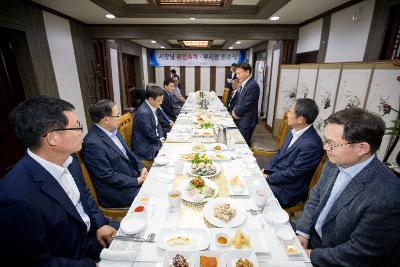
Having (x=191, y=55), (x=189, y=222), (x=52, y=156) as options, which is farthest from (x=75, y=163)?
(x=191, y=55)

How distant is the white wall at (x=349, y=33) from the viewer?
309 centimetres

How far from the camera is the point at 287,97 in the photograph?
16.3 feet

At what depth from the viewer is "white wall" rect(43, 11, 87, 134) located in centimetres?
381

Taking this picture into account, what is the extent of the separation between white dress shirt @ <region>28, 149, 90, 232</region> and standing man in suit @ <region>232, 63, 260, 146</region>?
3.19m

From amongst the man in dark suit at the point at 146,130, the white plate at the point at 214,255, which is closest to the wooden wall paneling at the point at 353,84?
the man in dark suit at the point at 146,130

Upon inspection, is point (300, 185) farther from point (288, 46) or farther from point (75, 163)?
point (288, 46)

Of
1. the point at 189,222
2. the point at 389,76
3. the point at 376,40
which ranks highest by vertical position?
the point at 376,40

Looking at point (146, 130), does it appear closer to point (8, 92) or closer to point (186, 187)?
point (186, 187)

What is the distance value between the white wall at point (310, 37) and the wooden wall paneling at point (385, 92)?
Answer: 2313 mm

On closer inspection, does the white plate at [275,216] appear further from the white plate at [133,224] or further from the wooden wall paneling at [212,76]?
the wooden wall paneling at [212,76]

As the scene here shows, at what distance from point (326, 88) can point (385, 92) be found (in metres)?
1.12

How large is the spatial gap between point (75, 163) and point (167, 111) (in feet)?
12.2

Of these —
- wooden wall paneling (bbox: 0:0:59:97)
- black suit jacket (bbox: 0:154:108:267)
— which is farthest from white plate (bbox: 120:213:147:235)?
wooden wall paneling (bbox: 0:0:59:97)

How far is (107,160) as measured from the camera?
1856 mm
